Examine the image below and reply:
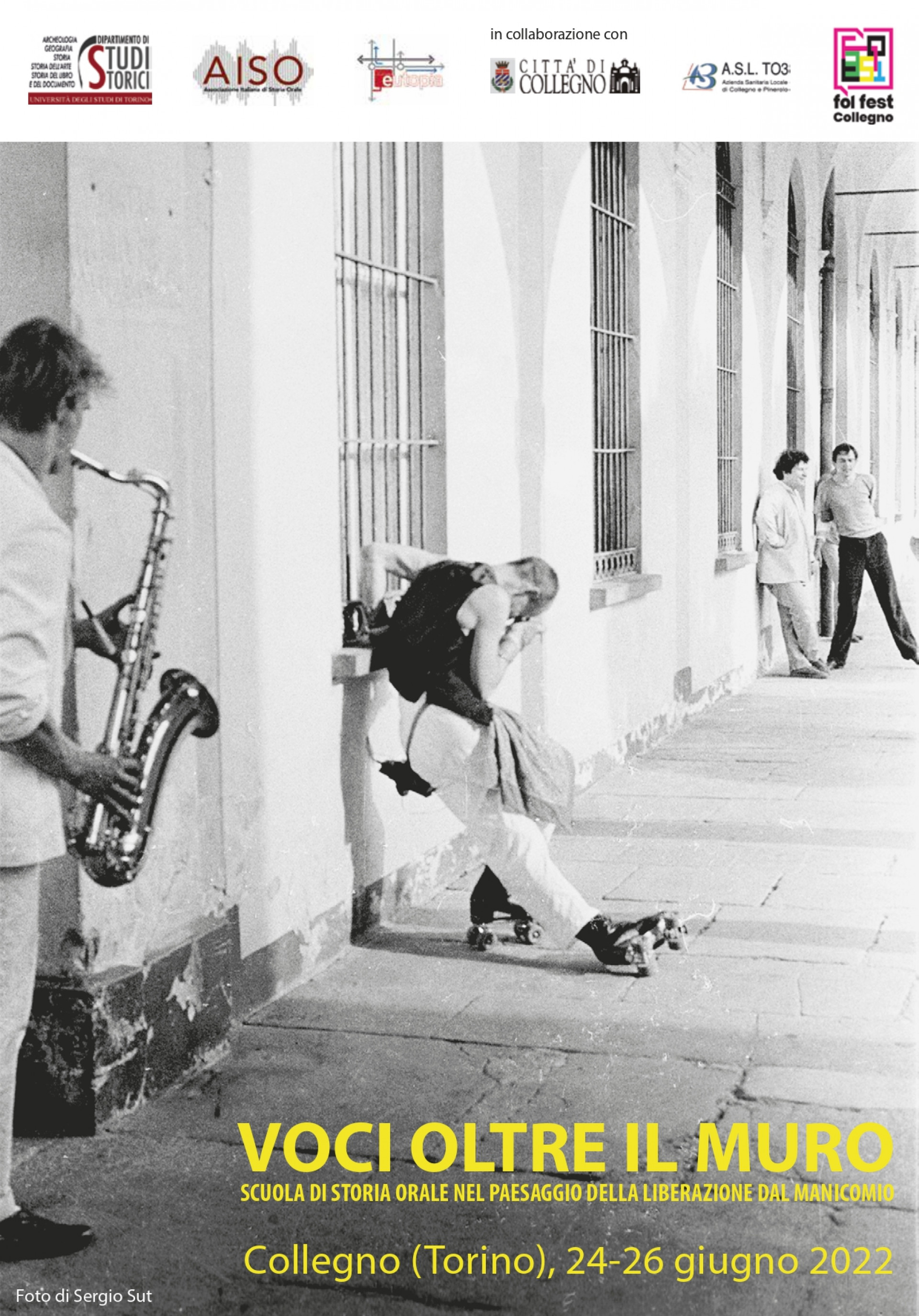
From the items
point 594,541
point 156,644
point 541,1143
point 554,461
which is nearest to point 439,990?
point 541,1143

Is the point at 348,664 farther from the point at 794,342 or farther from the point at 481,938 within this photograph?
the point at 794,342

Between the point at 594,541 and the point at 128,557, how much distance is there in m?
5.48

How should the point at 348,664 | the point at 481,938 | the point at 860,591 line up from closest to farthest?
the point at 348,664 < the point at 481,938 < the point at 860,591

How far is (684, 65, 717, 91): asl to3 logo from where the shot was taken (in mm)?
4102

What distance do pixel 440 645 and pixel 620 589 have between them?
355cm

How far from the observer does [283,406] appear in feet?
17.5

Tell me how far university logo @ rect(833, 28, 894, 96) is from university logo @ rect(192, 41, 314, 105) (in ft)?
3.98

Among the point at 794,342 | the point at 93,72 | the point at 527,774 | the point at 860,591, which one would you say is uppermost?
the point at 794,342

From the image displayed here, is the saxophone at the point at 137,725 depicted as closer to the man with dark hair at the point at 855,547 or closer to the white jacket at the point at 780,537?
the white jacket at the point at 780,537

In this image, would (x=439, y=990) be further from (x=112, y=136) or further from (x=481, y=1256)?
(x=112, y=136)

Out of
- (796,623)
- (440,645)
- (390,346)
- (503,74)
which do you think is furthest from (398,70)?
(796,623)

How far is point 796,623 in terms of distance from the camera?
1298 centimetres

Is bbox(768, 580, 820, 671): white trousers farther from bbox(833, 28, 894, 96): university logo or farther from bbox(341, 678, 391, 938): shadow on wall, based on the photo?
bbox(833, 28, 894, 96): university logo

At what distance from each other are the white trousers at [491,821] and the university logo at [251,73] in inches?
88.3
